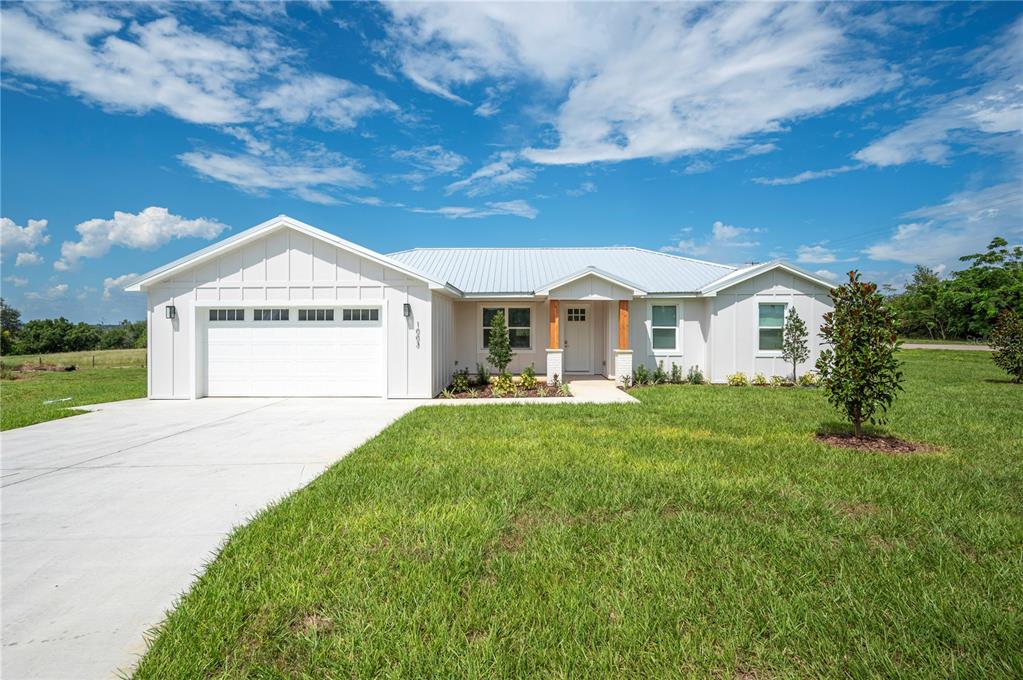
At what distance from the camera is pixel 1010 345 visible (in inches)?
586

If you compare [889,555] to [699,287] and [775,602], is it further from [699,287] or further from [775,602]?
[699,287]

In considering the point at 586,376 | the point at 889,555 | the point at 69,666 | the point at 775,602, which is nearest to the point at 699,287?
the point at 586,376

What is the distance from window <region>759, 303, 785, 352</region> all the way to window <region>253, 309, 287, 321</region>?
1441 centimetres

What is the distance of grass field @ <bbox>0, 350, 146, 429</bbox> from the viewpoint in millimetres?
10188

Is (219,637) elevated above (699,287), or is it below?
below

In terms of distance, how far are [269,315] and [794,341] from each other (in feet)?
50.2

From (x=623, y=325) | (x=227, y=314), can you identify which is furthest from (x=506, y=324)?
(x=227, y=314)

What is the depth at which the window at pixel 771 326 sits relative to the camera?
1501cm

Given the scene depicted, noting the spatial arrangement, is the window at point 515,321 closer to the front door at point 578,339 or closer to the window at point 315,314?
the front door at point 578,339

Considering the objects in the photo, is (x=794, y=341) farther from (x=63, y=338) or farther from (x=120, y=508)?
(x=63, y=338)

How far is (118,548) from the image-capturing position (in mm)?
3877

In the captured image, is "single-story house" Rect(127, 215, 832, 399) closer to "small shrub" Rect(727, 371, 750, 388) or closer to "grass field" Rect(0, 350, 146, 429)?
"grass field" Rect(0, 350, 146, 429)

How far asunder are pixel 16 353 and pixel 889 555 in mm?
51051

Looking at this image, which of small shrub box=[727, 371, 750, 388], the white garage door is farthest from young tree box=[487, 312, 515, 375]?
small shrub box=[727, 371, 750, 388]
